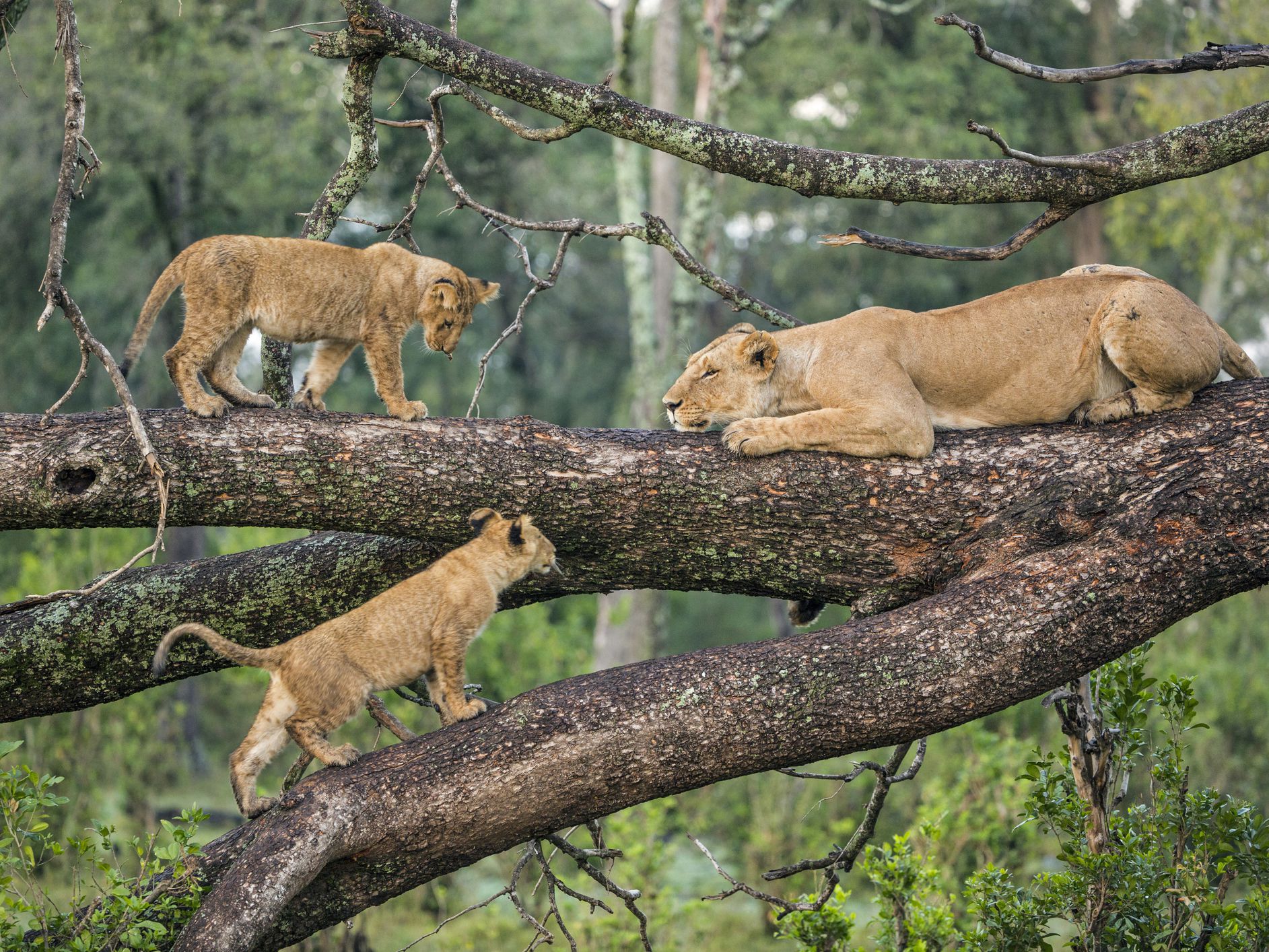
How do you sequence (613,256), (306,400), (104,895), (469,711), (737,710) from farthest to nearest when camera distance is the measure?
1. (613,256)
2. (306,400)
3. (469,711)
4. (104,895)
5. (737,710)

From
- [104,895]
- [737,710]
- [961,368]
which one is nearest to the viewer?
[737,710]

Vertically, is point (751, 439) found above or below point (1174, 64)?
below

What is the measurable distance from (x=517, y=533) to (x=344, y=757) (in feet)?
3.22

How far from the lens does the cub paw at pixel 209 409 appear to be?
14.5ft

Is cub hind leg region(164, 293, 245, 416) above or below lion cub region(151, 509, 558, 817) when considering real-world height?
above

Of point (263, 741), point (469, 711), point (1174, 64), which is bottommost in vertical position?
point (263, 741)

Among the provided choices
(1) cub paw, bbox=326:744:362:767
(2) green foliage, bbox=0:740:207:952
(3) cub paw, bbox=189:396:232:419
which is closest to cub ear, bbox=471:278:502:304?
(3) cub paw, bbox=189:396:232:419

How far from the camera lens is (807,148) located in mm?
4621

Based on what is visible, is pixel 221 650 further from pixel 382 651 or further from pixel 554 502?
pixel 554 502

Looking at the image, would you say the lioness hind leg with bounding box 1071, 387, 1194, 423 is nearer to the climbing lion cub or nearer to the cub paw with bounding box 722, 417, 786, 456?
the climbing lion cub

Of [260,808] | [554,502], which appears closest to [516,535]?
[554,502]

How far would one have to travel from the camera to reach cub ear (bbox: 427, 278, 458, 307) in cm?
549

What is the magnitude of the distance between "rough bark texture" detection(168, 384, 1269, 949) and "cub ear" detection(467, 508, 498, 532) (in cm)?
65

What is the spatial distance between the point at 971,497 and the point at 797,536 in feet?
2.23
